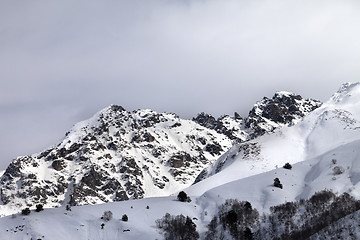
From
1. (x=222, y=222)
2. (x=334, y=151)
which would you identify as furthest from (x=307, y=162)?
(x=222, y=222)

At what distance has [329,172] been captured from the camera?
131 m

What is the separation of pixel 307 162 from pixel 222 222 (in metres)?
53.5

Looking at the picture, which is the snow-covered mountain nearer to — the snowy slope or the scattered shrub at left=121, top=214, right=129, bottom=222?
the snowy slope

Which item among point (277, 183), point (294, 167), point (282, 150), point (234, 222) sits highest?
point (282, 150)

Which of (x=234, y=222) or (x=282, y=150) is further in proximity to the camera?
(x=282, y=150)

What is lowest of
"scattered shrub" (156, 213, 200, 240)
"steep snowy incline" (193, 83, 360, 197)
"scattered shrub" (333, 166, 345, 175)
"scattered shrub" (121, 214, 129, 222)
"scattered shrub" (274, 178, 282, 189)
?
"scattered shrub" (156, 213, 200, 240)

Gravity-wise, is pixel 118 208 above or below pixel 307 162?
below

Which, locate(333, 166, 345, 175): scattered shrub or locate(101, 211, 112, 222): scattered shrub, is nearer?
locate(101, 211, 112, 222): scattered shrub

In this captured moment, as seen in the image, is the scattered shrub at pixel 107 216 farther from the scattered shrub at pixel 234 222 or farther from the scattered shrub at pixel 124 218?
the scattered shrub at pixel 234 222

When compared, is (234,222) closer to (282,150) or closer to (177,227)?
(177,227)

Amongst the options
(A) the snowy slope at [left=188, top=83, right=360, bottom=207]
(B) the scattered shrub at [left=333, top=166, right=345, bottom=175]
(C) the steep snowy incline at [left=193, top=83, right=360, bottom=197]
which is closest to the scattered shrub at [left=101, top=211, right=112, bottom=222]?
(A) the snowy slope at [left=188, top=83, right=360, bottom=207]

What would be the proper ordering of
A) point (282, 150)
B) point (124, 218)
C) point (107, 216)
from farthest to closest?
point (282, 150), point (124, 218), point (107, 216)

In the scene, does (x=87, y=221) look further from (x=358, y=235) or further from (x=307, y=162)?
(x=307, y=162)

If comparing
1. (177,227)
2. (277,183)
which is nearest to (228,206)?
(177,227)
